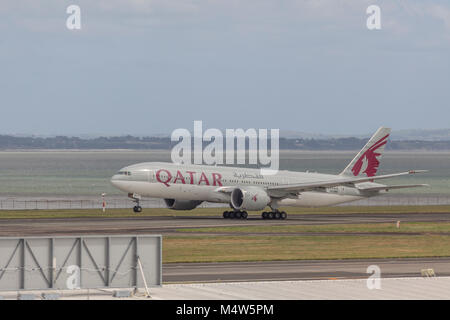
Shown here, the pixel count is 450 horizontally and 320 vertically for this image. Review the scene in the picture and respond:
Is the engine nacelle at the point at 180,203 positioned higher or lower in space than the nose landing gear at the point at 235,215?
higher

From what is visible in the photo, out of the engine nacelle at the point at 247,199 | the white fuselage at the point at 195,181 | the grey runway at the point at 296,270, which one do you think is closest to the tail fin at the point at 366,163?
the white fuselage at the point at 195,181

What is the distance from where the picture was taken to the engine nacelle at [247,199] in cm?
9112

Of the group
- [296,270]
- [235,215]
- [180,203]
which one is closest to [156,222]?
[235,215]

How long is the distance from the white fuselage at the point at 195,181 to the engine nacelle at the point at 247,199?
90 cm

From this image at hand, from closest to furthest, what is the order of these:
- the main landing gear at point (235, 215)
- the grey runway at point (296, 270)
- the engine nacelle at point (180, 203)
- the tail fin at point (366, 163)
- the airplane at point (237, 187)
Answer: the grey runway at point (296, 270) < the airplane at point (237, 187) < the main landing gear at point (235, 215) < the engine nacelle at point (180, 203) < the tail fin at point (366, 163)

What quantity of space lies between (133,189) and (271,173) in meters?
14.1

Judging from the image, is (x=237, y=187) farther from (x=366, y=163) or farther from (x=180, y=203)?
(x=366, y=163)

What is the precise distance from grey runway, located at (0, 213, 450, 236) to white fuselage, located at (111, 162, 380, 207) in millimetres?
2150

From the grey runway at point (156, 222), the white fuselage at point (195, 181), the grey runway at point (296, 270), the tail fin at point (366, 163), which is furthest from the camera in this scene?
the tail fin at point (366, 163)

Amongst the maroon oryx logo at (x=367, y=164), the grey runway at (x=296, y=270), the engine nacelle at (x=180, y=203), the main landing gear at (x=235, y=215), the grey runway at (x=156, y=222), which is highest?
the maroon oryx logo at (x=367, y=164)

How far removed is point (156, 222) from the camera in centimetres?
8312

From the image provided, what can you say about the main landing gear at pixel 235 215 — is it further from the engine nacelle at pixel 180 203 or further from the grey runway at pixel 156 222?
the engine nacelle at pixel 180 203
